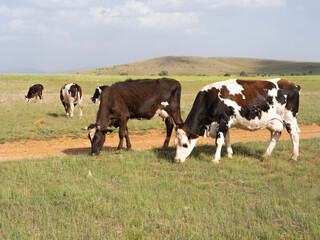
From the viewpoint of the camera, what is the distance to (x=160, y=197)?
6184 mm

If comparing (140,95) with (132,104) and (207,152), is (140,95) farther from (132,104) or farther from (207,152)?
(207,152)

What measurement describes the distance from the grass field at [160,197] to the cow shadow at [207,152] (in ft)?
0.12

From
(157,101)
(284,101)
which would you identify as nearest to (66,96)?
(157,101)

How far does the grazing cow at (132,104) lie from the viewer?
418 inches

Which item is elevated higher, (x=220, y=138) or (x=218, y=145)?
(x=220, y=138)

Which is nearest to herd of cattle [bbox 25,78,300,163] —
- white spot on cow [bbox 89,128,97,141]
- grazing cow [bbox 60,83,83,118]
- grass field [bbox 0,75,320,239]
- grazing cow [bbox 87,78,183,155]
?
grass field [bbox 0,75,320,239]

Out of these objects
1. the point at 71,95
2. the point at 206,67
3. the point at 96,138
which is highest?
the point at 206,67

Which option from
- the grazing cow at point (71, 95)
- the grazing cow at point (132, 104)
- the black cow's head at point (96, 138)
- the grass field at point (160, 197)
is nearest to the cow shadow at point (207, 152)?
the grass field at point (160, 197)

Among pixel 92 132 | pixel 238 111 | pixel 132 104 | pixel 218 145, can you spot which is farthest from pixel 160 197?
pixel 132 104

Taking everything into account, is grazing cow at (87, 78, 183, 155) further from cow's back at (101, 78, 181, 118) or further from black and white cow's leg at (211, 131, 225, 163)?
black and white cow's leg at (211, 131, 225, 163)

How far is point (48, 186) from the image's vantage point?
277 inches

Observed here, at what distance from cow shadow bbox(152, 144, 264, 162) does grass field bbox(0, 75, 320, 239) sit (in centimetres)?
4

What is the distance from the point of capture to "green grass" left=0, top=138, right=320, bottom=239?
16.2ft

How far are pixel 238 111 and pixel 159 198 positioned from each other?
3.99m
